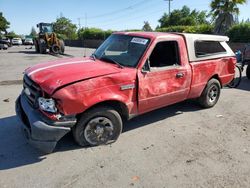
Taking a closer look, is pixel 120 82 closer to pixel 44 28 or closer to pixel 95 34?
pixel 44 28

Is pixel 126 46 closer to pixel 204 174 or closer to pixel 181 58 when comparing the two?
pixel 181 58

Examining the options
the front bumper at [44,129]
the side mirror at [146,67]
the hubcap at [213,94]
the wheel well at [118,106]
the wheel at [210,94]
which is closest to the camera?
the front bumper at [44,129]

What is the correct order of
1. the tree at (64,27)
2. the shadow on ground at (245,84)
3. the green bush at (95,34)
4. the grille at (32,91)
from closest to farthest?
the grille at (32,91), the shadow on ground at (245,84), the green bush at (95,34), the tree at (64,27)

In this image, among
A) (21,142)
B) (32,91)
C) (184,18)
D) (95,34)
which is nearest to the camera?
(32,91)

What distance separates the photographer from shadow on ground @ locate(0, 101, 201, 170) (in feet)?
12.2

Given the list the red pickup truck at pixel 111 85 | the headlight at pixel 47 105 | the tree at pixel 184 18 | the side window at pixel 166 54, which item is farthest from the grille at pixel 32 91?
the tree at pixel 184 18

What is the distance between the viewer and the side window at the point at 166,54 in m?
4.71

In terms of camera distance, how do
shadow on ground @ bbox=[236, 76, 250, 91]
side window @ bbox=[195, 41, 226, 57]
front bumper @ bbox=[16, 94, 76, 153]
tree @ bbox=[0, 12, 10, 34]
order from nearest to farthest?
front bumper @ bbox=[16, 94, 76, 153]
side window @ bbox=[195, 41, 226, 57]
shadow on ground @ bbox=[236, 76, 250, 91]
tree @ bbox=[0, 12, 10, 34]

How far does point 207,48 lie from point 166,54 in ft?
4.63

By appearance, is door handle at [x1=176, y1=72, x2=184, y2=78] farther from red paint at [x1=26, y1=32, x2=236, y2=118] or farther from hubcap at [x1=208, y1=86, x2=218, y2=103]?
hubcap at [x1=208, y1=86, x2=218, y2=103]

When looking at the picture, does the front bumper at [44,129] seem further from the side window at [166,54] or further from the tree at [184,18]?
the tree at [184,18]

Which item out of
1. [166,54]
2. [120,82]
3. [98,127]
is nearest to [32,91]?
[98,127]

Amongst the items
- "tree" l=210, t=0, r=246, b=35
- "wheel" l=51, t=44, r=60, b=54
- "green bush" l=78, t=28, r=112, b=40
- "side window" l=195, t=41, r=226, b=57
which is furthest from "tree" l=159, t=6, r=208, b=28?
"side window" l=195, t=41, r=226, b=57

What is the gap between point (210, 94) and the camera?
6.07 meters
